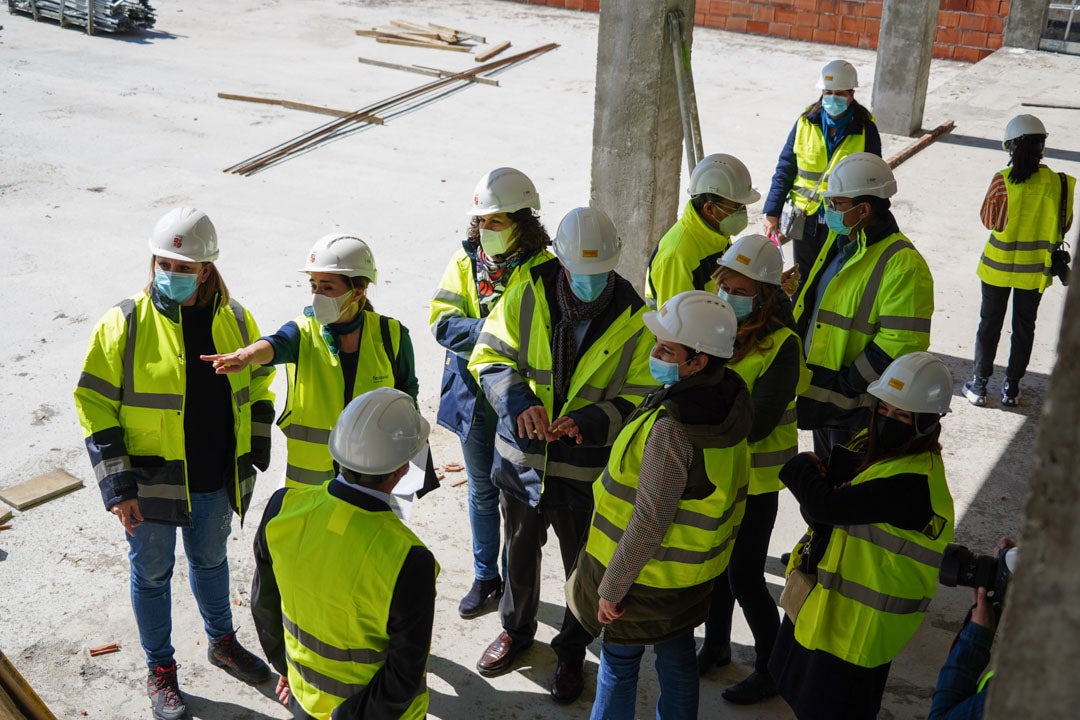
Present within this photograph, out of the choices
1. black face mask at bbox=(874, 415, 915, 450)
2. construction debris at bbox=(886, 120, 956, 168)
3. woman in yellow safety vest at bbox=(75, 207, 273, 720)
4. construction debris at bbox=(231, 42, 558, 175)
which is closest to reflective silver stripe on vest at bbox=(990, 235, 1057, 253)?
black face mask at bbox=(874, 415, 915, 450)

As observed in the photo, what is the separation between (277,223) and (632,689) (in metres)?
7.43

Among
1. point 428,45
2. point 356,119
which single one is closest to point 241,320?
point 356,119

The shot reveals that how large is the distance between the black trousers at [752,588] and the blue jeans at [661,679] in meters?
0.50

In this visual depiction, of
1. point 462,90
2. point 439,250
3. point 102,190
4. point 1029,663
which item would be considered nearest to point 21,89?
point 102,190

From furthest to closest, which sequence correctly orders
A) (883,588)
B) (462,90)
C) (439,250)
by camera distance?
(462,90) → (439,250) → (883,588)

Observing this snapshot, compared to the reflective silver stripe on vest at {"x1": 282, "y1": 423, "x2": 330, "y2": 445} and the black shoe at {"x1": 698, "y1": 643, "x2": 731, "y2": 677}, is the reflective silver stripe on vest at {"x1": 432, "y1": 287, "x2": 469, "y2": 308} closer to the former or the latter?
the reflective silver stripe on vest at {"x1": 282, "y1": 423, "x2": 330, "y2": 445}

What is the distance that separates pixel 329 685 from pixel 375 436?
738 millimetres

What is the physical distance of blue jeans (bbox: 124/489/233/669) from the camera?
13.6ft

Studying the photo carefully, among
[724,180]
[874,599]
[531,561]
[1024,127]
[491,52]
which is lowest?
[531,561]

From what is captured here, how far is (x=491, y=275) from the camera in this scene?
4773mm

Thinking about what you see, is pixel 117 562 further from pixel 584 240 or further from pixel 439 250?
pixel 439 250

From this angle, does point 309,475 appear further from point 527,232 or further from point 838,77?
point 838,77

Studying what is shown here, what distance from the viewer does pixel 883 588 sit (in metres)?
3.42

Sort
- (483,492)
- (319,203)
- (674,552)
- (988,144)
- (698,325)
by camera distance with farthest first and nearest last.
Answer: (988,144) → (319,203) → (483,492) → (674,552) → (698,325)
